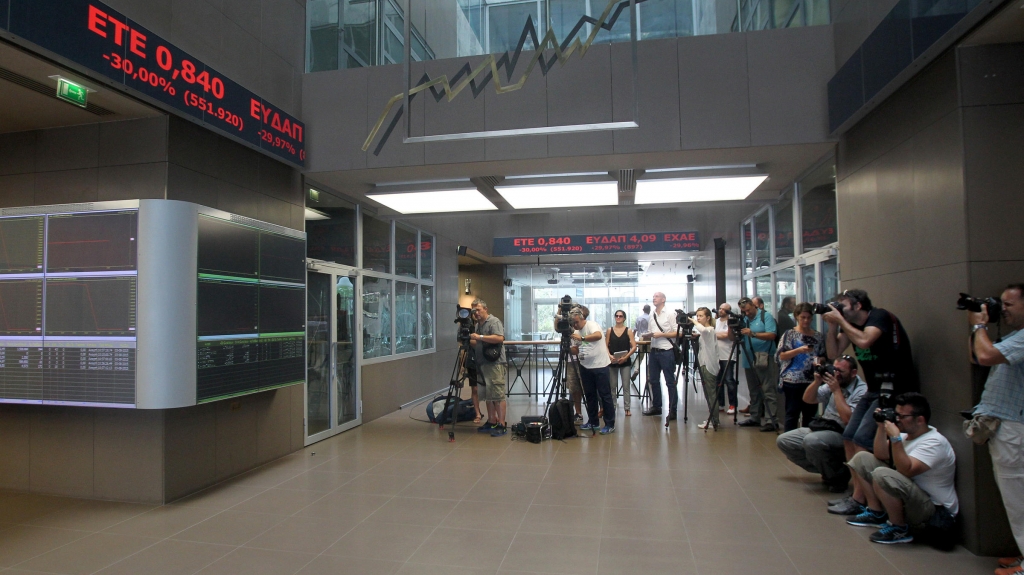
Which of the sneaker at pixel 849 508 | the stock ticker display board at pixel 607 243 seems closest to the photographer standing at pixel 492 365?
the sneaker at pixel 849 508

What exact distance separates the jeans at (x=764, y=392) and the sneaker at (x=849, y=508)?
280 centimetres

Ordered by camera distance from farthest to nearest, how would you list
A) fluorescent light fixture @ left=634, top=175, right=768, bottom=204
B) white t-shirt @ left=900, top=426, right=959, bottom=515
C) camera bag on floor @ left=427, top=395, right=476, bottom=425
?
camera bag on floor @ left=427, top=395, right=476, bottom=425 → fluorescent light fixture @ left=634, top=175, right=768, bottom=204 → white t-shirt @ left=900, top=426, right=959, bottom=515

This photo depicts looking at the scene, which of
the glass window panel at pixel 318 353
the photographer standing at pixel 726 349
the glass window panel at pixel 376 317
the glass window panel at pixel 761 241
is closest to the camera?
the glass window panel at pixel 318 353

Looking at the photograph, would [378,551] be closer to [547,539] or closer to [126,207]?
[547,539]

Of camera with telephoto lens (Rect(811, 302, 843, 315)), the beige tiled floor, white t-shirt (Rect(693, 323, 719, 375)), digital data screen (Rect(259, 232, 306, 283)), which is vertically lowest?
the beige tiled floor

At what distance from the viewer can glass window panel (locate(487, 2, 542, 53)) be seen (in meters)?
5.91

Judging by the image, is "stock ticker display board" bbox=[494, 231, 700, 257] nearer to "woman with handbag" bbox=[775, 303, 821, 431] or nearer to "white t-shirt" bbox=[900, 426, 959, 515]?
"woman with handbag" bbox=[775, 303, 821, 431]

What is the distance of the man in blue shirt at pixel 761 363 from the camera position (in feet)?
21.8

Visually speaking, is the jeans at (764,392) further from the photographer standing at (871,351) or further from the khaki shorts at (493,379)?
the khaki shorts at (493,379)

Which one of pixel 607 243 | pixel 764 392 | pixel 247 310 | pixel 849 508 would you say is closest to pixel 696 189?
pixel 764 392

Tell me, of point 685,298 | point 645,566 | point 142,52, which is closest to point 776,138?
point 645,566

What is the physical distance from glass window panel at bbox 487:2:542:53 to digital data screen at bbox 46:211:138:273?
363cm

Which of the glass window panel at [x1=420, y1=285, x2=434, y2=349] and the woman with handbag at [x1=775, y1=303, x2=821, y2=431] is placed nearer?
the woman with handbag at [x1=775, y1=303, x2=821, y2=431]

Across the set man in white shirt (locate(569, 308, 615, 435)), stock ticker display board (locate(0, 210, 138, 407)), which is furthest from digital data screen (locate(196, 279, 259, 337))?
man in white shirt (locate(569, 308, 615, 435))
